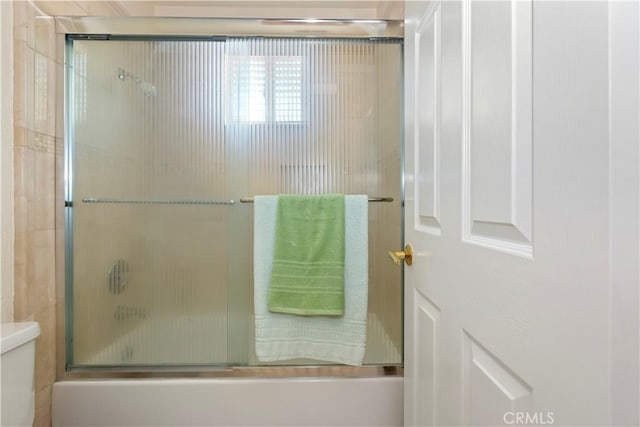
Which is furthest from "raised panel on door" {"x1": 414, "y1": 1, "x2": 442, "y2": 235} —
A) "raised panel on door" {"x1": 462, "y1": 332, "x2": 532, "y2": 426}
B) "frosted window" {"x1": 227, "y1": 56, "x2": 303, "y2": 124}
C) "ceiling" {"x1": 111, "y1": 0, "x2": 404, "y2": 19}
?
"ceiling" {"x1": 111, "y1": 0, "x2": 404, "y2": 19}

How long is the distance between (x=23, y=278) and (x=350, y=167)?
1261 millimetres

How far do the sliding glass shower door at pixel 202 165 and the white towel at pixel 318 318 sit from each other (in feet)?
0.28

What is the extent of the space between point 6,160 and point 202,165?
614mm

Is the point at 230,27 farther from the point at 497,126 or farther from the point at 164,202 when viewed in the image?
the point at 497,126

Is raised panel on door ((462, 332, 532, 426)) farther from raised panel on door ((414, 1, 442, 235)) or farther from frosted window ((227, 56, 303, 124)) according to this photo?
frosted window ((227, 56, 303, 124))

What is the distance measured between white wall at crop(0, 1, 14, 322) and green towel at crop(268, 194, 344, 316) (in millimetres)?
870

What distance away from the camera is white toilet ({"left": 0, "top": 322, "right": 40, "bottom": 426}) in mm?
872

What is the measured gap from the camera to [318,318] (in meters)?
1.26

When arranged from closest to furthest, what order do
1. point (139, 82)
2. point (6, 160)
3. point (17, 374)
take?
1. point (17, 374)
2. point (6, 160)
3. point (139, 82)

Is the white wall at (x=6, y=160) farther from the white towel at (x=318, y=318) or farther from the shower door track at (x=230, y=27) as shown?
the white towel at (x=318, y=318)

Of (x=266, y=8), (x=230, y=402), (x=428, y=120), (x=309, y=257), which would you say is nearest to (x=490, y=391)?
(x=428, y=120)

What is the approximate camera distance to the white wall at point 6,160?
1050mm

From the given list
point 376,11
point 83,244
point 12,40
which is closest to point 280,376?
point 83,244

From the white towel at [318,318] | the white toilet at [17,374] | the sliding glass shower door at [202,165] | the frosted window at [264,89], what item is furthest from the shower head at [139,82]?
the white toilet at [17,374]
